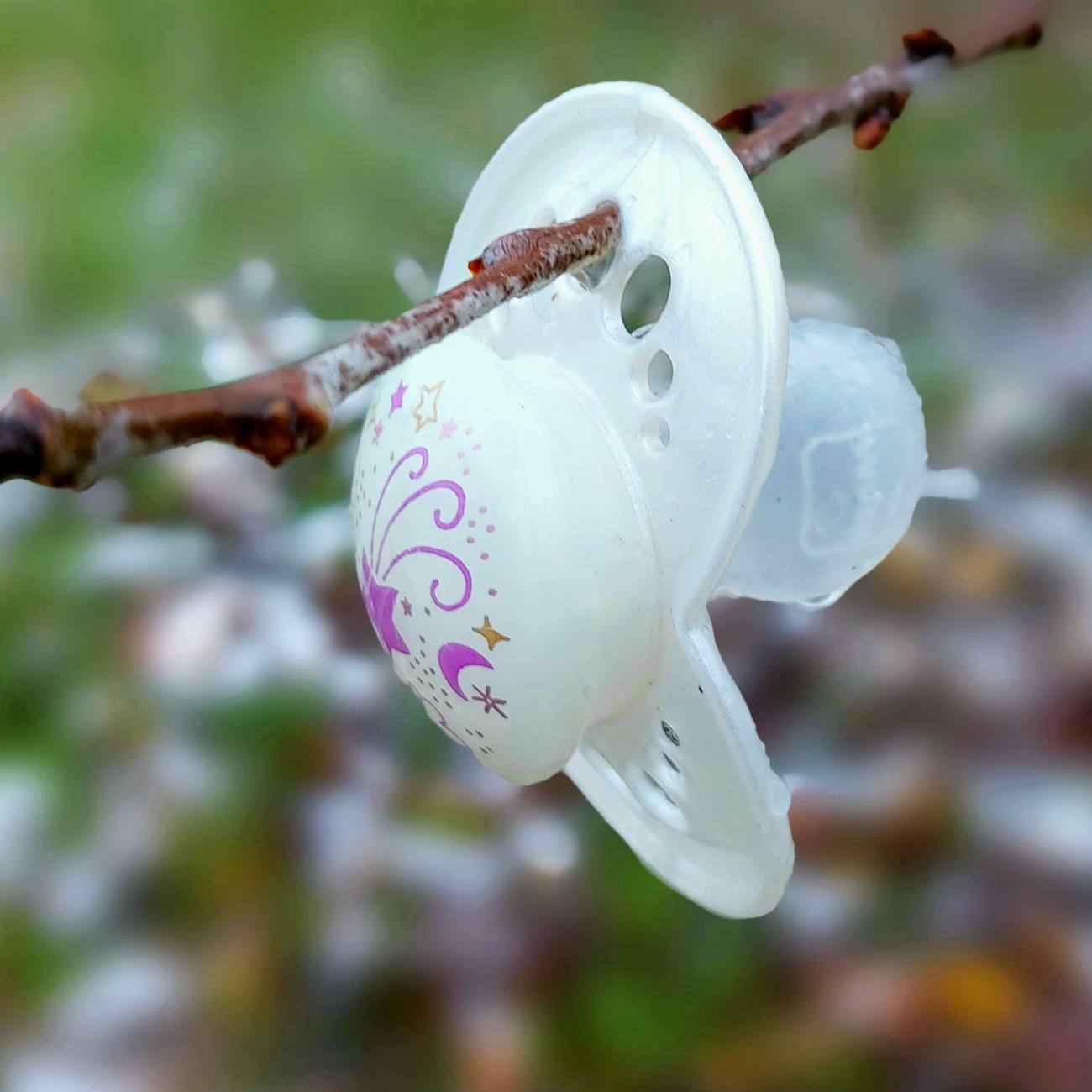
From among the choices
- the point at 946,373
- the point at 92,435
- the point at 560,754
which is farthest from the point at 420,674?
the point at 946,373

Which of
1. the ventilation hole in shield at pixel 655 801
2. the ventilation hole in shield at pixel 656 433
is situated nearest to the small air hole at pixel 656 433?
the ventilation hole in shield at pixel 656 433

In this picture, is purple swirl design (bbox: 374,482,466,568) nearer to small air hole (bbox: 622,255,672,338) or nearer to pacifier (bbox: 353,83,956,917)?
pacifier (bbox: 353,83,956,917)

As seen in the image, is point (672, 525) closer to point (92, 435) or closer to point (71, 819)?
point (92, 435)

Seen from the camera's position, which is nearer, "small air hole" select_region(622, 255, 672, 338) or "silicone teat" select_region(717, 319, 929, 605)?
"silicone teat" select_region(717, 319, 929, 605)

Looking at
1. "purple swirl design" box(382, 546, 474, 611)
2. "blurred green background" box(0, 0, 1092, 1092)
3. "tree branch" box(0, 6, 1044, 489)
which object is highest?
"tree branch" box(0, 6, 1044, 489)

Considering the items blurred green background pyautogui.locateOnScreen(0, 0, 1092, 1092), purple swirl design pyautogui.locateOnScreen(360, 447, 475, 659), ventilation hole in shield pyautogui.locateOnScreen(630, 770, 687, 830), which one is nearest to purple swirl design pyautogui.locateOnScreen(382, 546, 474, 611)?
purple swirl design pyautogui.locateOnScreen(360, 447, 475, 659)

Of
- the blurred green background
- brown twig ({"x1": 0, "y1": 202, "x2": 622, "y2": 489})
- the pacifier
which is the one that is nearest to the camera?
brown twig ({"x1": 0, "y1": 202, "x2": 622, "y2": 489})

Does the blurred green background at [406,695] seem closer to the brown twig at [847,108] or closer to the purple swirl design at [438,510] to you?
the brown twig at [847,108]
